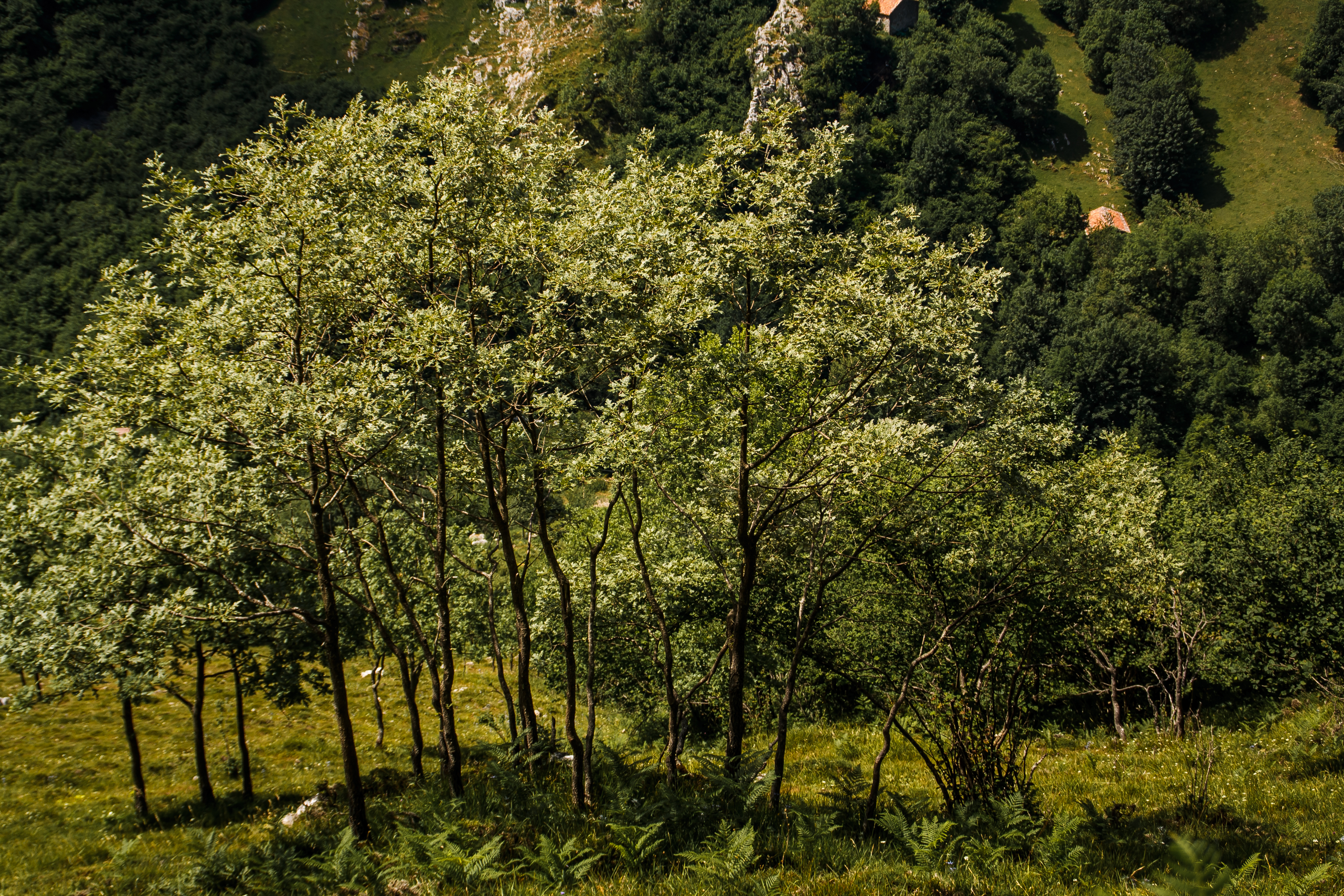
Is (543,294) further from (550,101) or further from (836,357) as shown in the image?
(550,101)

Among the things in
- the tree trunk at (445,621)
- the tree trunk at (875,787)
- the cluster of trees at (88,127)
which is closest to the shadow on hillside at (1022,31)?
the cluster of trees at (88,127)

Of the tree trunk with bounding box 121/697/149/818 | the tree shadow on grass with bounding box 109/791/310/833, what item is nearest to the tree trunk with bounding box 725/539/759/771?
the tree shadow on grass with bounding box 109/791/310/833

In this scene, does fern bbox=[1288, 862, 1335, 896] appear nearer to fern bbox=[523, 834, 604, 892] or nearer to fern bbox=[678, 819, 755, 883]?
fern bbox=[678, 819, 755, 883]

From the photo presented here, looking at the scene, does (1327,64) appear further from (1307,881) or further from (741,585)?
(1307,881)

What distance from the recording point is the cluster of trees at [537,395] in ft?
31.0

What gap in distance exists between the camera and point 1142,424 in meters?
87.6

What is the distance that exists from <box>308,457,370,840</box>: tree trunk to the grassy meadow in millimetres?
560

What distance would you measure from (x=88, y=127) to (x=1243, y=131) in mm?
244511

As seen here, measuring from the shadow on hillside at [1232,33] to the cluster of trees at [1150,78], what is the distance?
1.30m

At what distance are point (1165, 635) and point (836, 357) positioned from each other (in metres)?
23.8

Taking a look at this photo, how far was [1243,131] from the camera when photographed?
130750mm

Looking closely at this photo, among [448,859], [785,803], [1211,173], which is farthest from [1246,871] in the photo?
[1211,173]

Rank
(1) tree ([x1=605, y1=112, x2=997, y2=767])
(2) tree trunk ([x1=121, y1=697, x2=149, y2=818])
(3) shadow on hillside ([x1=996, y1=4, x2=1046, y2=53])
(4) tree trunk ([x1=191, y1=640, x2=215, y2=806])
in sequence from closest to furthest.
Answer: (1) tree ([x1=605, y1=112, x2=997, y2=767]) < (2) tree trunk ([x1=121, y1=697, x2=149, y2=818]) < (4) tree trunk ([x1=191, y1=640, x2=215, y2=806]) < (3) shadow on hillside ([x1=996, y1=4, x2=1046, y2=53])

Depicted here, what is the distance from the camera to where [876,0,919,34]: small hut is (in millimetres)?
170000
